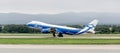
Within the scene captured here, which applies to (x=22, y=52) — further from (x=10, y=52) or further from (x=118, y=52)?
(x=118, y=52)

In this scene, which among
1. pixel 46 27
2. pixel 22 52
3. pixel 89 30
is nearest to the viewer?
pixel 22 52

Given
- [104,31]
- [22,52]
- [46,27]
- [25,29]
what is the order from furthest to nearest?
[25,29] < [104,31] < [46,27] < [22,52]

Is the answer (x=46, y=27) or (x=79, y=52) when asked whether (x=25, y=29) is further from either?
(x=79, y=52)

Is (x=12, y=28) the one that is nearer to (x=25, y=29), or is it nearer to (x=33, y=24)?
(x=25, y=29)

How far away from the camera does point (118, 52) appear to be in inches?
1025

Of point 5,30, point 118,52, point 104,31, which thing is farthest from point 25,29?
point 118,52

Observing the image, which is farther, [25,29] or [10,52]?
[25,29]

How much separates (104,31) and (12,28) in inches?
1194

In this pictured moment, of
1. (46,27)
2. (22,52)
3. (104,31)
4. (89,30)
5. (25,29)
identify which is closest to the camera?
(22,52)

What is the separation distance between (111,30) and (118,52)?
82587 millimetres

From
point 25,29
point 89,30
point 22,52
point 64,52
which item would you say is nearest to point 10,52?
point 22,52

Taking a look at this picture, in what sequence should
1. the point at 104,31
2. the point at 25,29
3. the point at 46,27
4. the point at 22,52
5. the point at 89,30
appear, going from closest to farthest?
the point at 22,52 → the point at 46,27 → the point at 89,30 → the point at 104,31 → the point at 25,29

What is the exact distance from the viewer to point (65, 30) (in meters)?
76.0

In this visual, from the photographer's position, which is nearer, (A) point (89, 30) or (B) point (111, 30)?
(A) point (89, 30)
